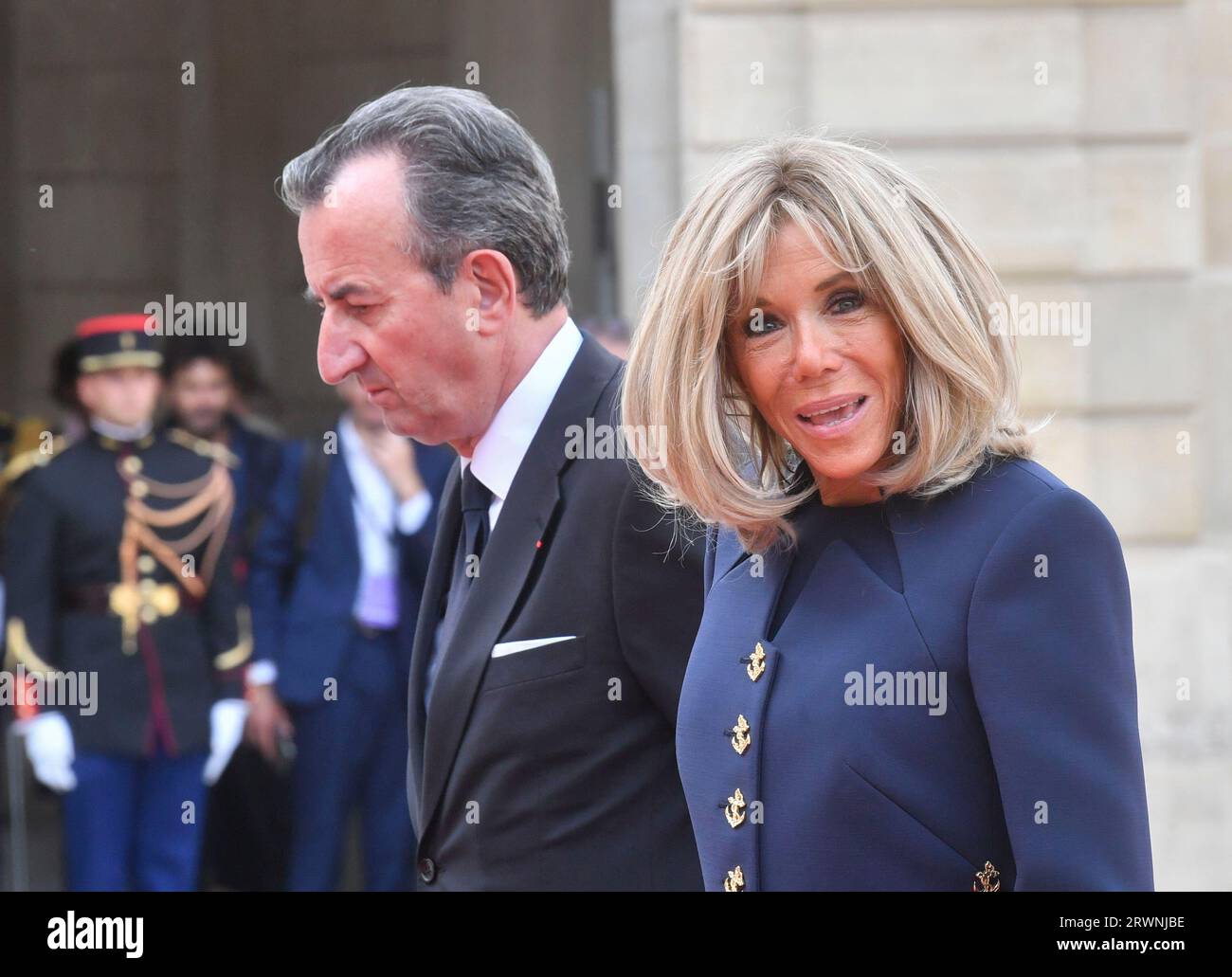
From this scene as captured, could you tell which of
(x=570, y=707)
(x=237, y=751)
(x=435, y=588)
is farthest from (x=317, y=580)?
(x=570, y=707)

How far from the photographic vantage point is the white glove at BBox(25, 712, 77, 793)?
5.05m

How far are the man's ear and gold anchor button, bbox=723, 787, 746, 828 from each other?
781 millimetres

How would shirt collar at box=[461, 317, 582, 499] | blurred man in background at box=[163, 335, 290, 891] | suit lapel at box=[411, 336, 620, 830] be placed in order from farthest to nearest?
1. blurred man in background at box=[163, 335, 290, 891]
2. shirt collar at box=[461, 317, 582, 499]
3. suit lapel at box=[411, 336, 620, 830]

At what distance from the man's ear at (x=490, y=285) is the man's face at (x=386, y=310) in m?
0.01

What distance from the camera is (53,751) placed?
505 centimetres

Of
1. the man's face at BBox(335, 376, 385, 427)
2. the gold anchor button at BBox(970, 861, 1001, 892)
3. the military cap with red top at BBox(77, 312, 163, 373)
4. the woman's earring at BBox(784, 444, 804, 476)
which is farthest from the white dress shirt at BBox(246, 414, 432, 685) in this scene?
the gold anchor button at BBox(970, 861, 1001, 892)

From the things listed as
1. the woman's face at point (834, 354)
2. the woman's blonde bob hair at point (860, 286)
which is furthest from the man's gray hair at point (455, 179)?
the woman's face at point (834, 354)

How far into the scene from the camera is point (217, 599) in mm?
5359

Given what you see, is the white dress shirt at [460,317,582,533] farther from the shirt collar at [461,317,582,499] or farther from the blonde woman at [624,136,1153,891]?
the blonde woman at [624,136,1153,891]

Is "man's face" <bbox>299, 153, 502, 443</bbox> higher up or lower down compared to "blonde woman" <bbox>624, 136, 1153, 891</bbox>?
A: higher up

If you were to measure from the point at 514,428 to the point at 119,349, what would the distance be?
3.54 meters

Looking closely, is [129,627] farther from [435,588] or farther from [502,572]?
[502,572]

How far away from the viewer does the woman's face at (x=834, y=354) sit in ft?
5.99

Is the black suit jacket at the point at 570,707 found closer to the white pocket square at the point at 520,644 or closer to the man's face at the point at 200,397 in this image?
the white pocket square at the point at 520,644
